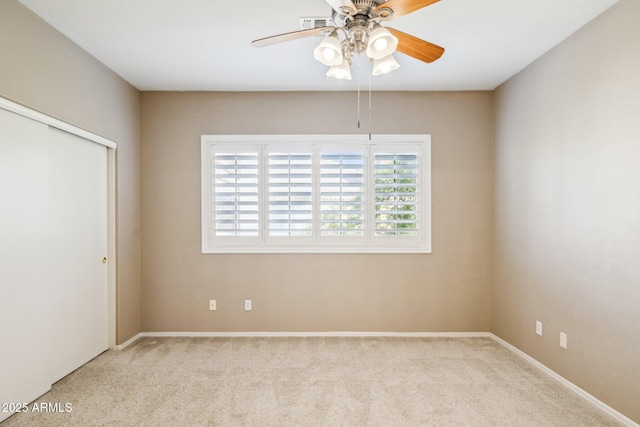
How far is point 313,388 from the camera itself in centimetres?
269

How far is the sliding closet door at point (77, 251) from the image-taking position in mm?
2771

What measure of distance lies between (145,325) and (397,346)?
278cm

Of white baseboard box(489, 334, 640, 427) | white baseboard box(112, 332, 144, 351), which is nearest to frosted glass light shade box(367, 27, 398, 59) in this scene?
white baseboard box(489, 334, 640, 427)

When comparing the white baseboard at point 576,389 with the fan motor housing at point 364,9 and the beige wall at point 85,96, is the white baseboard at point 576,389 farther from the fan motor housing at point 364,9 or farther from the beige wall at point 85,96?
the beige wall at point 85,96

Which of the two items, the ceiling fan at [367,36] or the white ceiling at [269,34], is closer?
the ceiling fan at [367,36]

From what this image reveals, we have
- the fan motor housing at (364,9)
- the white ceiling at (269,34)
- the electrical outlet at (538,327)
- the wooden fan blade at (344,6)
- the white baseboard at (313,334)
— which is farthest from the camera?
the white baseboard at (313,334)

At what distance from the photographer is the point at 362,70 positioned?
129 inches

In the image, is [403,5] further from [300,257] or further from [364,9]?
[300,257]

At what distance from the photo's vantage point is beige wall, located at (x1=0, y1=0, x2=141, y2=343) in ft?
7.40

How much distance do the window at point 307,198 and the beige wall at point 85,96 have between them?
2.51 ft

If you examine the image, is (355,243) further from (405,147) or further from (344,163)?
(405,147)

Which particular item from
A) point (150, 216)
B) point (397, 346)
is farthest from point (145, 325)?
point (397, 346)

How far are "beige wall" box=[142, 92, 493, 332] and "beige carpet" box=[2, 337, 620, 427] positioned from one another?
13.2 inches

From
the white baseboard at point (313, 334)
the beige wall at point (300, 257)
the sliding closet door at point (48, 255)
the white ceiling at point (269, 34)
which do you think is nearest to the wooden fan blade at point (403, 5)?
the white ceiling at point (269, 34)
